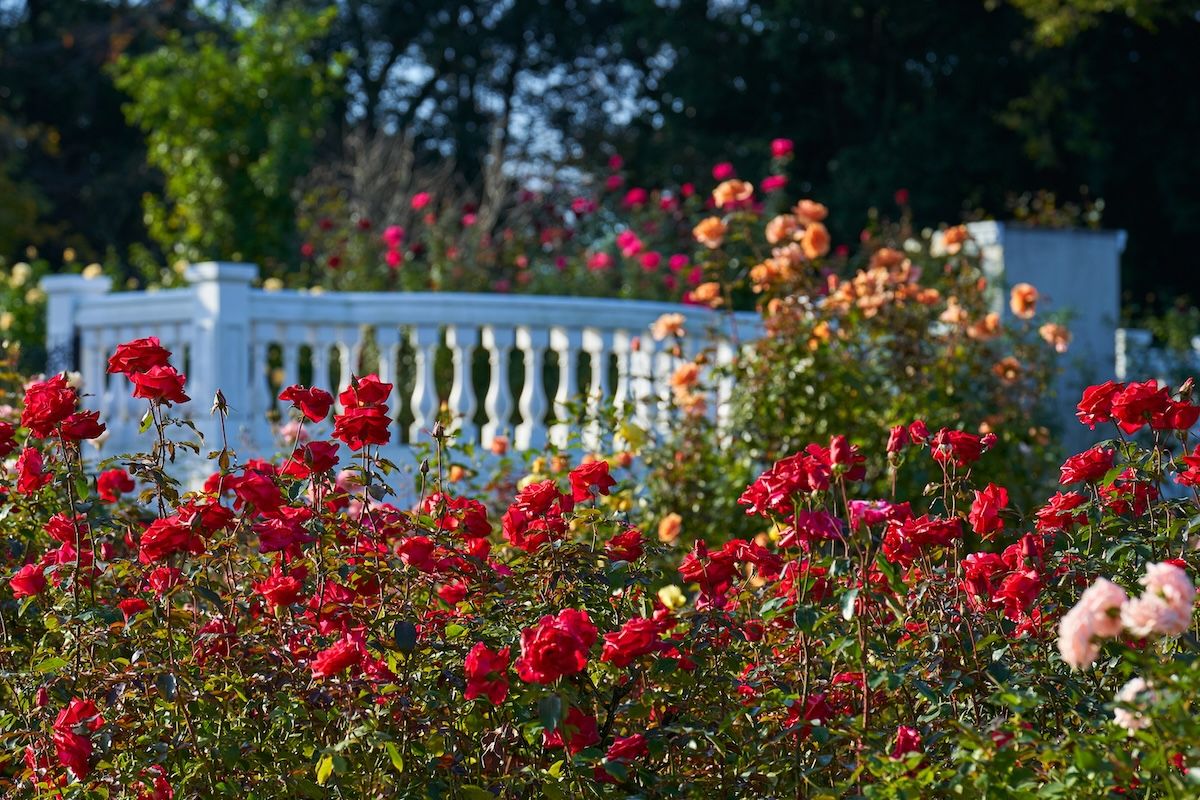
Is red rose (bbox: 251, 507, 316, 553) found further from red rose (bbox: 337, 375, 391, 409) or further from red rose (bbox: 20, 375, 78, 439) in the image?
red rose (bbox: 20, 375, 78, 439)

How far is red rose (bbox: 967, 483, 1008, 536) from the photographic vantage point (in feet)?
8.14

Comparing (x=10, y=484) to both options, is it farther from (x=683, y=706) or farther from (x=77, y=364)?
(x=77, y=364)

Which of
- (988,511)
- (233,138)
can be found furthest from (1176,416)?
(233,138)

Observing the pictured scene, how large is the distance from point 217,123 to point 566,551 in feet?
40.3

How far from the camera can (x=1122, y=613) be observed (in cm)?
175

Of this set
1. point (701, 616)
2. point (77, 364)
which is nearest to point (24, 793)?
point (701, 616)

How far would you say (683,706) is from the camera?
2.47m

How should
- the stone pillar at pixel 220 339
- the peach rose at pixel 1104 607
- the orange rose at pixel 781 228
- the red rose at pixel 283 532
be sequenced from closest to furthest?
the peach rose at pixel 1104 607 < the red rose at pixel 283 532 < the orange rose at pixel 781 228 < the stone pillar at pixel 220 339

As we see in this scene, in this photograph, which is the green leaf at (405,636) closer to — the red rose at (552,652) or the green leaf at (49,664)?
the red rose at (552,652)

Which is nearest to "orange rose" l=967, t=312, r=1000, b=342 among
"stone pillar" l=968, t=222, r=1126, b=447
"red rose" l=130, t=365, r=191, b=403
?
"stone pillar" l=968, t=222, r=1126, b=447

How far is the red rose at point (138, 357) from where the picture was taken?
2557 millimetres

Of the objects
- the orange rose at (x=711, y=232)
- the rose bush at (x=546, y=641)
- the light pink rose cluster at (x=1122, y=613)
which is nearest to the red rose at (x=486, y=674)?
the rose bush at (x=546, y=641)

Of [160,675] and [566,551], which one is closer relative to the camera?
[160,675]

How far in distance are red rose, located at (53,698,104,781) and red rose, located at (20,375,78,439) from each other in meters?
Result: 0.47
